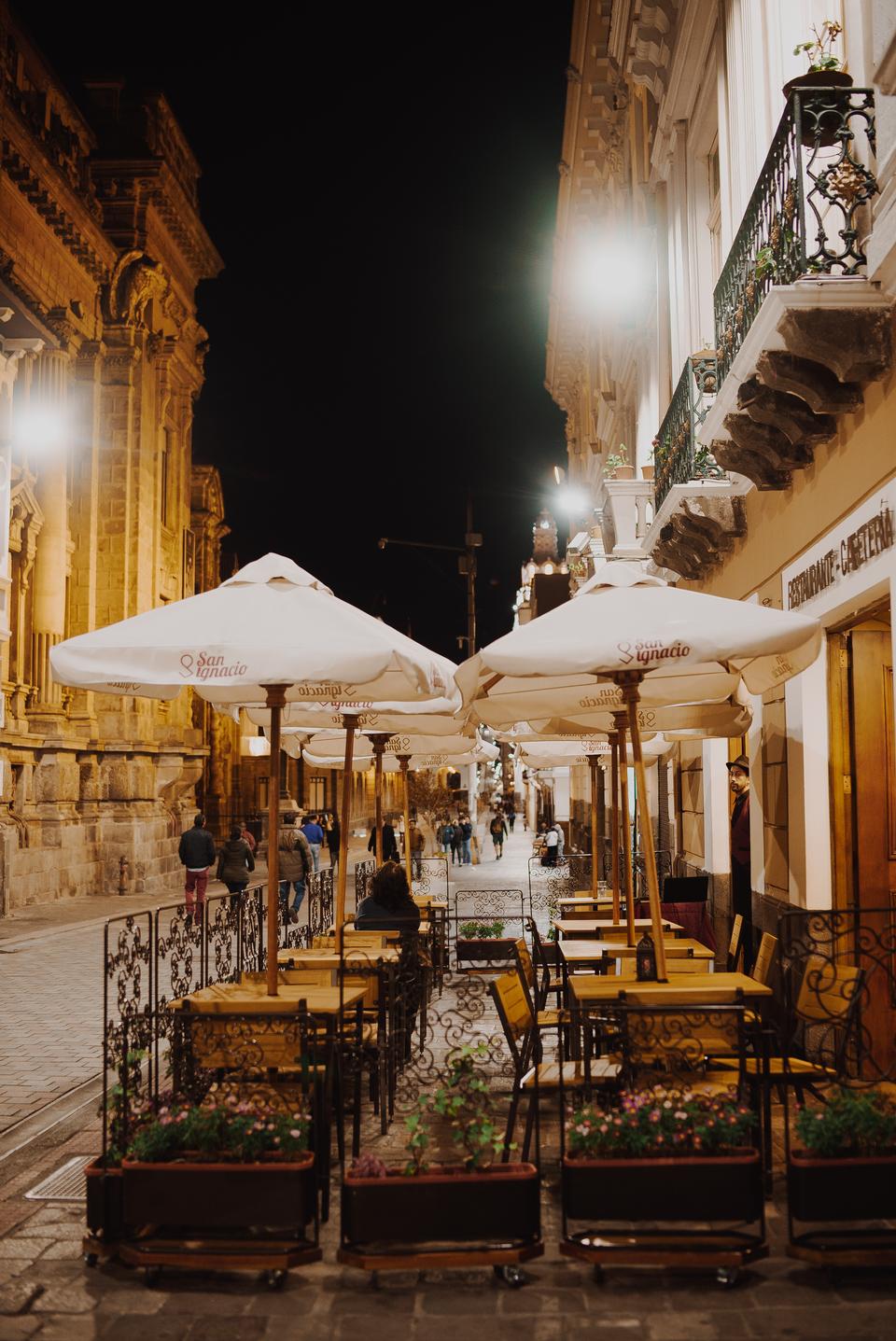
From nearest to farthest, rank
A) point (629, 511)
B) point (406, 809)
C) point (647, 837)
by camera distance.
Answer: point (647, 837) < point (406, 809) < point (629, 511)

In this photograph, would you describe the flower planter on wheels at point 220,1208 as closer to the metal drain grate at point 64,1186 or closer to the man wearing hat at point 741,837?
the metal drain grate at point 64,1186

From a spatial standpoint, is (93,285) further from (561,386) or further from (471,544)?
(471,544)

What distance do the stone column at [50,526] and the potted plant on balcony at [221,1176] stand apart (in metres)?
21.6

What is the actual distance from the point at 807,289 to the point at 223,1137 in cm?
556

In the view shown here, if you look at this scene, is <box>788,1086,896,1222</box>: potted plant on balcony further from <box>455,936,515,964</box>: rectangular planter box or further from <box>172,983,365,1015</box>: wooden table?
<box>455,936,515,964</box>: rectangular planter box

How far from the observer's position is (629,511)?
19203 millimetres

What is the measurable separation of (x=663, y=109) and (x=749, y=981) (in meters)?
12.5

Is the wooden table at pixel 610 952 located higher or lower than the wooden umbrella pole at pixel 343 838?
lower

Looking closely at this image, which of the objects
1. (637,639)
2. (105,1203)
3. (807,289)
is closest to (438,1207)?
(105,1203)

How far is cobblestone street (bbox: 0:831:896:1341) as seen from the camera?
461cm

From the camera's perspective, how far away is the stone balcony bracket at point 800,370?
734 cm

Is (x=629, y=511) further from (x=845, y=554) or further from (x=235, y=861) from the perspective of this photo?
(x=845, y=554)

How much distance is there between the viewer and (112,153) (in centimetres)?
3150

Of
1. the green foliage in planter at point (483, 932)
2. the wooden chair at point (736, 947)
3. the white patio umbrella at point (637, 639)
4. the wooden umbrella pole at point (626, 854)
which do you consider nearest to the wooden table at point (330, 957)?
the wooden umbrella pole at point (626, 854)
